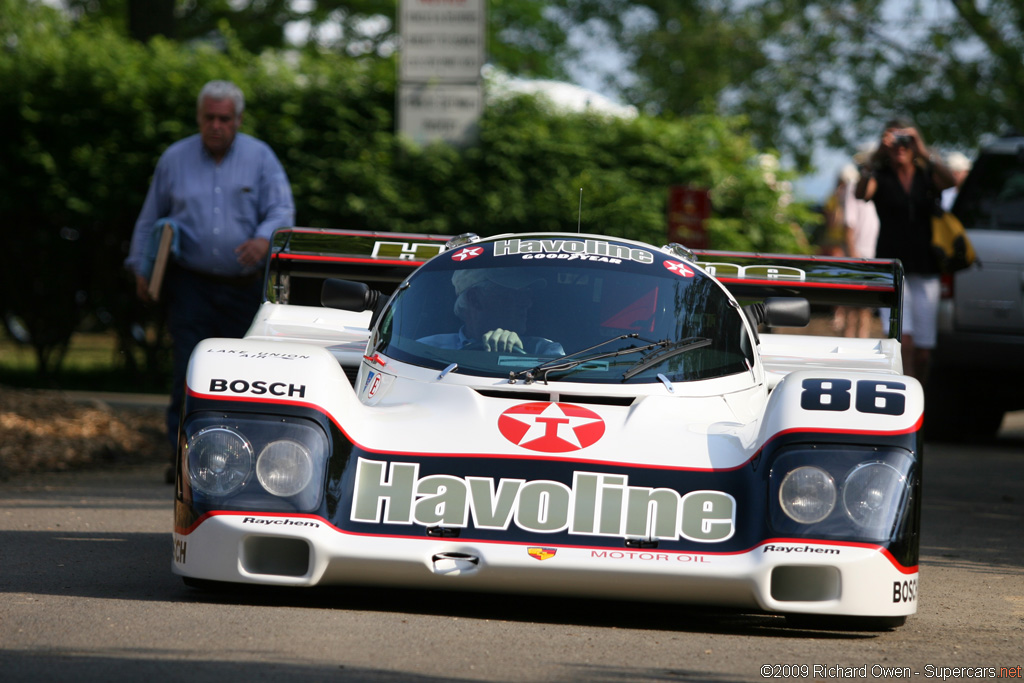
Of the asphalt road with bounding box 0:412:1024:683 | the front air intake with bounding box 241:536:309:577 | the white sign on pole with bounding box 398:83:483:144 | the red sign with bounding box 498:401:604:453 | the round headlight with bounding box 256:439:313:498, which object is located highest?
the white sign on pole with bounding box 398:83:483:144

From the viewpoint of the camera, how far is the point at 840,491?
425 cm

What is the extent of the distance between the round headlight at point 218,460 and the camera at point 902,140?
587 centimetres

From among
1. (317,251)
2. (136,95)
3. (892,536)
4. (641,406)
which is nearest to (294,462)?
(641,406)

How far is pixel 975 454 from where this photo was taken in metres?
9.89

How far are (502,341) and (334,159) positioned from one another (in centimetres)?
655

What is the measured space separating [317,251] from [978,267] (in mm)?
5154

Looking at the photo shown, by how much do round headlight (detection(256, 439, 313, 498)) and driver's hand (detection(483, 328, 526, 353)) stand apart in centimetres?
89

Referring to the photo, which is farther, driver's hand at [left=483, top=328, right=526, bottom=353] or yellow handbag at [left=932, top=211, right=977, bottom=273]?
yellow handbag at [left=932, top=211, right=977, bottom=273]

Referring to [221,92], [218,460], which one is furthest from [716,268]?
[218,460]

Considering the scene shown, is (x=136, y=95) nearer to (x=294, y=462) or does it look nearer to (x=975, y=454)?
(x=975, y=454)

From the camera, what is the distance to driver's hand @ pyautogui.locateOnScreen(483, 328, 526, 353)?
4.95 metres

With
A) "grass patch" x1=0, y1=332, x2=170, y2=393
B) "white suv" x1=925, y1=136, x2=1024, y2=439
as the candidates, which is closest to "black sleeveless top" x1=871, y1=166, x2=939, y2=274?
"white suv" x1=925, y1=136, x2=1024, y2=439

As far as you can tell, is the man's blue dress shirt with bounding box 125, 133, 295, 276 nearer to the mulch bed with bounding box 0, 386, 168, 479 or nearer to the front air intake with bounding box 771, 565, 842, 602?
the mulch bed with bounding box 0, 386, 168, 479

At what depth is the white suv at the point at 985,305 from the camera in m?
9.75
